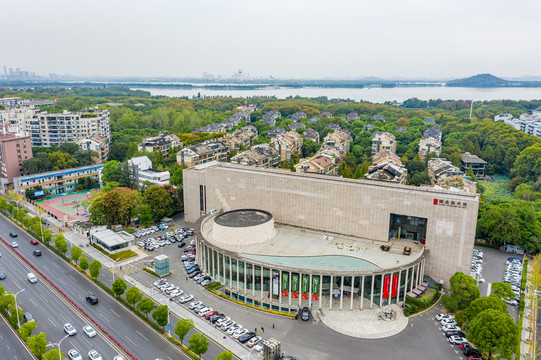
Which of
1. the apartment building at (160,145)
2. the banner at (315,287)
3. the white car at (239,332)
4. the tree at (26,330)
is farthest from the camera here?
the apartment building at (160,145)

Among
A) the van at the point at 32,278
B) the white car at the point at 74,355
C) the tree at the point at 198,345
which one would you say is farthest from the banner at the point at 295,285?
the van at the point at 32,278

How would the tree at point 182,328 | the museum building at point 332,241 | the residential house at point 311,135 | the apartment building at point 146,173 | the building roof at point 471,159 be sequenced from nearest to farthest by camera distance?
the tree at point 182,328 → the museum building at point 332,241 → the apartment building at point 146,173 → the building roof at point 471,159 → the residential house at point 311,135

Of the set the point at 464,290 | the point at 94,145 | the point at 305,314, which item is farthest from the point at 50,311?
the point at 94,145

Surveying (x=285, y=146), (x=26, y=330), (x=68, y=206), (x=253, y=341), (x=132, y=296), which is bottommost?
(x=253, y=341)

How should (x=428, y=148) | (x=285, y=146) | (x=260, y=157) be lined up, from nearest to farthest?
(x=260, y=157) → (x=285, y=146) → (x=428, y=148)

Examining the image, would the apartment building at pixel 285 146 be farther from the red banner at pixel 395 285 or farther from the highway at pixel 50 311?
the highway at pixel 50 311

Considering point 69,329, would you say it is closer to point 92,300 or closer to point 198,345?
point 92,300

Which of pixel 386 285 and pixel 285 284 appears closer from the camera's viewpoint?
pixel 386 285
